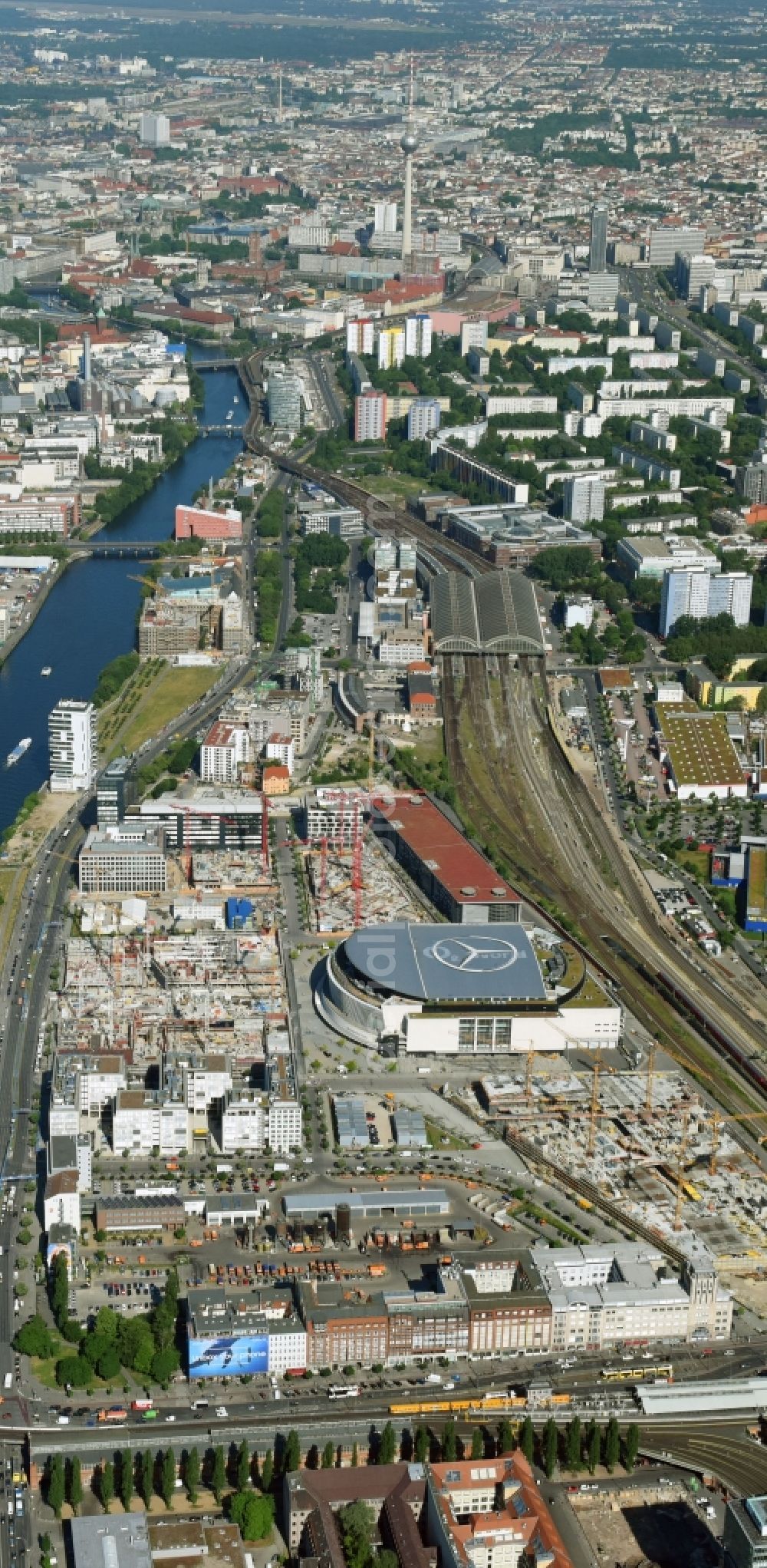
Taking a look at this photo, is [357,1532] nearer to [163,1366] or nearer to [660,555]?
[163,1366]

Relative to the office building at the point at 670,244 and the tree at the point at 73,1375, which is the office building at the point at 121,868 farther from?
the office building at the point at 670,244

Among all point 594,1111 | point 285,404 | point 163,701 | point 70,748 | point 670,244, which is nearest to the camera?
point 594,1111

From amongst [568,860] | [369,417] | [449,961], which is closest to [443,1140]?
[449,961]

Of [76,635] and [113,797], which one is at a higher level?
[113,797]

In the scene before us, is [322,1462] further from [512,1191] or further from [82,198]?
[82,198]

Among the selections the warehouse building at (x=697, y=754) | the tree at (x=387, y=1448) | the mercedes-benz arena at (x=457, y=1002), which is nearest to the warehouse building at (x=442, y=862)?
the mercedes-benz arena at (x=457, y=1002)

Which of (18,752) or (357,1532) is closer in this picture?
(357,1532)

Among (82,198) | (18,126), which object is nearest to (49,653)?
(82,198)
